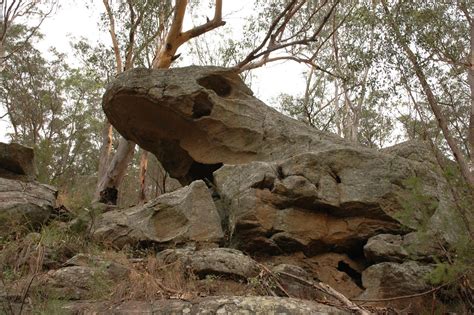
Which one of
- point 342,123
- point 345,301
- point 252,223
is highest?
point 342,123

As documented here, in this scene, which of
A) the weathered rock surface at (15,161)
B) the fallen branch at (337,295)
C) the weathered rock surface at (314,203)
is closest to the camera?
the fallen branch at (337,295)

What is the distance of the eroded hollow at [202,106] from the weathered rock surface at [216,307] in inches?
203

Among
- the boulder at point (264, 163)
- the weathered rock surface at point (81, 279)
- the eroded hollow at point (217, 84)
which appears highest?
the eroded hollow at point (217, 84)

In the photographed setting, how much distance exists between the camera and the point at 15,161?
9164 millimetres

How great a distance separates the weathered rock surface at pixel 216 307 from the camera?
4703mm

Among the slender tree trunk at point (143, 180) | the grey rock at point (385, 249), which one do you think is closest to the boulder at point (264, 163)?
the grey rock at point (385, 249)

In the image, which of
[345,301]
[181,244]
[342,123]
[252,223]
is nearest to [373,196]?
[252,223]

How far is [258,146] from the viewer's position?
961 centimetres

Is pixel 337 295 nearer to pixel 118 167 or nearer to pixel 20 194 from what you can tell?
pixel 20 194

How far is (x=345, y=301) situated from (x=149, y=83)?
19.0 ft

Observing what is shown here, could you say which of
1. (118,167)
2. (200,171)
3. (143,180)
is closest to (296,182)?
(200,171)

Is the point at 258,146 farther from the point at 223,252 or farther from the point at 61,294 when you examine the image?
the point at 61,294

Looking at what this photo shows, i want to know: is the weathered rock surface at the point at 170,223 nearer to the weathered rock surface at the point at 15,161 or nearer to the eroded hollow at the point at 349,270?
the eroded hollow at the point at 349,270

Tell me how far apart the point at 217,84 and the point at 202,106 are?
0.75 meters
